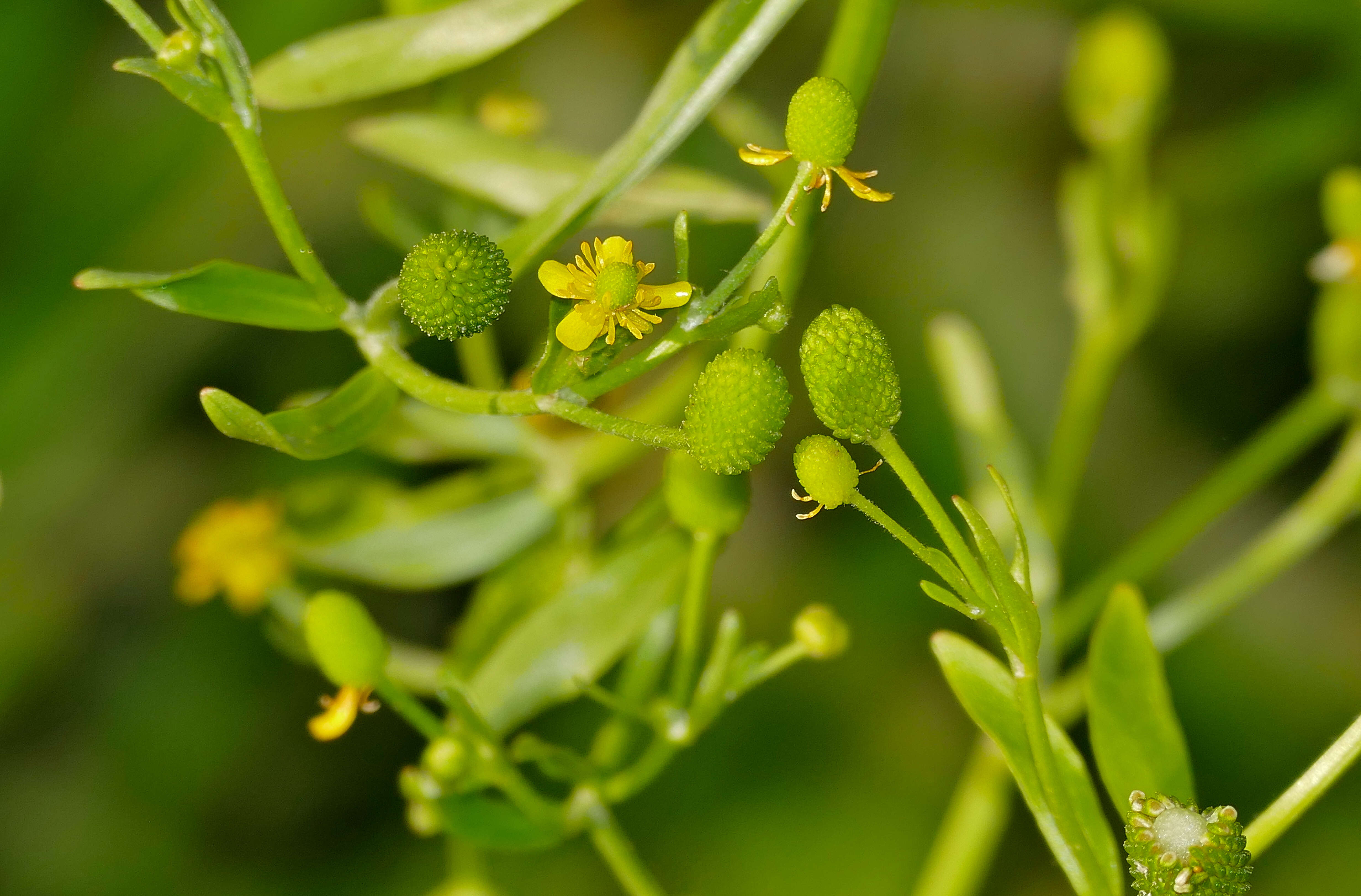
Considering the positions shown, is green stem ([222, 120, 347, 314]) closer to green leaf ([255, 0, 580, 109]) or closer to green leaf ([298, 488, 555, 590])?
green leaf ([255, 0, 580, 109])

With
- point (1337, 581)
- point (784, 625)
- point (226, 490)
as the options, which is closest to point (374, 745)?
point (226, 490)

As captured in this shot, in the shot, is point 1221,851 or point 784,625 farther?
point 784,625

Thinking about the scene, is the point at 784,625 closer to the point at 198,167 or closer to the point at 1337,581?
Answer: the point at 1337,581

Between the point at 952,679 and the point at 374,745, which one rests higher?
the point at 374,745

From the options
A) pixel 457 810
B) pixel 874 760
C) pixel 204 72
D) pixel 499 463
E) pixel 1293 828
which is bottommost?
pixel 1293 828

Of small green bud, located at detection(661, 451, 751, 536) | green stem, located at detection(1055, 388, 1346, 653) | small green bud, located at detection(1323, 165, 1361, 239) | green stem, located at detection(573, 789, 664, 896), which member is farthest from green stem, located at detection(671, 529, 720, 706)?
small green bud, located at detection(1323, 165, 1361, 239)

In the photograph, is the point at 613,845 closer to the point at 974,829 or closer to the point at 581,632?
the point at 581,632
